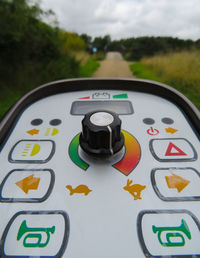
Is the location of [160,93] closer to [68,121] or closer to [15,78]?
[68,121]

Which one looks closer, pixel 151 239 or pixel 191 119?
pixel 151 239

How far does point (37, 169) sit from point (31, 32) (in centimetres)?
396

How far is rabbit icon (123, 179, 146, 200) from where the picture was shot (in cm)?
53

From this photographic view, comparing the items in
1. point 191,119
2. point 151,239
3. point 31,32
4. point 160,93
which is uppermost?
point 31,32

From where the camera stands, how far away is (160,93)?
898mm

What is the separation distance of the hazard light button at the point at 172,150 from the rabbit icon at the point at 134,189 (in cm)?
13

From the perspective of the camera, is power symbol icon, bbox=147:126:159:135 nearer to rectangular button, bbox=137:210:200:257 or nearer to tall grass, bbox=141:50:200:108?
rectangular button, bbox=137:210:200:257

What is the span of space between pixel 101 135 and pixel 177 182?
27 cm

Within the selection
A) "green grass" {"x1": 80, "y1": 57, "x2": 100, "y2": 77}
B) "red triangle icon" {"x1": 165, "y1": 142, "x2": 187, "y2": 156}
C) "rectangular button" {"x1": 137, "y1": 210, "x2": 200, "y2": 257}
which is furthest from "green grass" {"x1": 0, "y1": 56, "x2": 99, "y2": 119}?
"rectangular button" {"x1": 137, "y1": 210, "x2": 200, "y2": 257}

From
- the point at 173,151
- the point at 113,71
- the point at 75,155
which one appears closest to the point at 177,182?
the point at 173,151

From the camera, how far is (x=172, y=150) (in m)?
0.66

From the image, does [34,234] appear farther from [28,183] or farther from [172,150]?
[172,150]

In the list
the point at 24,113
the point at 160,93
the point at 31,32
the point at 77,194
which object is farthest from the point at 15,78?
the point at 77,194

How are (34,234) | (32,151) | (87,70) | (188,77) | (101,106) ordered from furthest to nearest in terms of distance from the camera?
1. (87,70)
2. (188,77)
3. (101,106)
4. (32,151)
5. (34,234)
